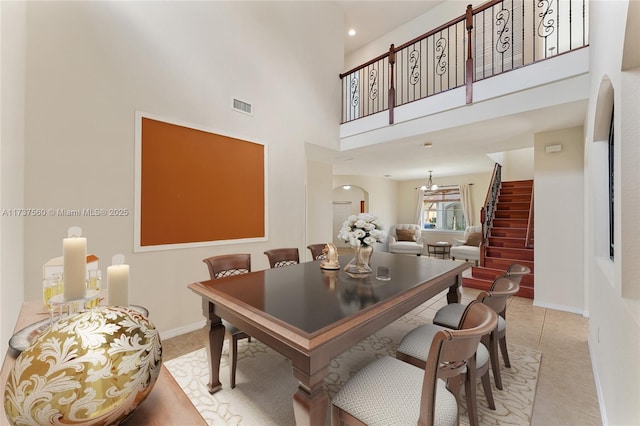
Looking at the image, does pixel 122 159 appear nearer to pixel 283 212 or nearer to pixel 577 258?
pixel 283 212

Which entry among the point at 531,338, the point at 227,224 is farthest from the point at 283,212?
the point at 531,338

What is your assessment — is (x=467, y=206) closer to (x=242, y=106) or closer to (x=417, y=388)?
(x=242, y=106)

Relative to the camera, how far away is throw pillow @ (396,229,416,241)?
27.8ft

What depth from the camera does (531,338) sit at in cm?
277

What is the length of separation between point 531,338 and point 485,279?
2.03 metres

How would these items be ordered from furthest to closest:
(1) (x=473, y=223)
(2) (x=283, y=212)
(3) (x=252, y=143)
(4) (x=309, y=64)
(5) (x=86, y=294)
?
(1) (x=473, y=223) → (4) (x=309, y=64) → (2) (x=283, y=212) → (3) (x=252, y=143) → (5) (x=86, y=294)

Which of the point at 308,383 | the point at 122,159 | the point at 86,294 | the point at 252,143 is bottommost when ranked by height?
the point at 308,383

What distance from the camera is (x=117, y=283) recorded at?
94 cm

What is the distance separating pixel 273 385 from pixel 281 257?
1.20 meters

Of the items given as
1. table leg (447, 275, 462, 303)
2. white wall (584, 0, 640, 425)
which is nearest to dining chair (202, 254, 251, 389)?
table leg (447, 275, 462, 303)

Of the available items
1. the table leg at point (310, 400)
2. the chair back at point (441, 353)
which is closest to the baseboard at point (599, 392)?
the chair back at point (441, 353)

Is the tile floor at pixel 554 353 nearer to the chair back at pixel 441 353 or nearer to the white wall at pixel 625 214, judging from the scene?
the white wall at pixel 625 214

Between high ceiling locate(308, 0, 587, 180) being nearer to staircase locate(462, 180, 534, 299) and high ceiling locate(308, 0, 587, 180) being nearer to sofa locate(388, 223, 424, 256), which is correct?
staircase locate(462, 180, 534, 299)

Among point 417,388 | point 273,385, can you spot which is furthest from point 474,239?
→ point 417,388
